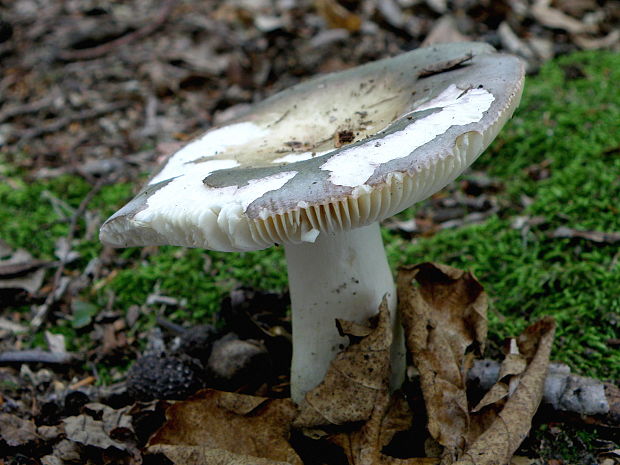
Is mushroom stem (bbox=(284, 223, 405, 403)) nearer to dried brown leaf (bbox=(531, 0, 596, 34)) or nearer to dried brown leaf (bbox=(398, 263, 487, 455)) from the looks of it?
dried brown leaf (bbox=(398, 263, 487, 455))

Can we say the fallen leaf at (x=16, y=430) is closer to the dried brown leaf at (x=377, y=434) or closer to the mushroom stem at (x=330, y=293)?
the mushroom stem at (x=330, y=293)

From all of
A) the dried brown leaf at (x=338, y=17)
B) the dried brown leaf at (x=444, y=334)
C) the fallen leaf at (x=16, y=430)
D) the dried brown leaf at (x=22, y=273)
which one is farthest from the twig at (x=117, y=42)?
the dried brown leaf at (x=444, y=334)

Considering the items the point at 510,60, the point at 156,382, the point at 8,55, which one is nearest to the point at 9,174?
the point at 8,55

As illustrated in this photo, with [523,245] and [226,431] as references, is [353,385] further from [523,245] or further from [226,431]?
[523,245]

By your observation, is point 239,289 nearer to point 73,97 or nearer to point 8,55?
point 73,97

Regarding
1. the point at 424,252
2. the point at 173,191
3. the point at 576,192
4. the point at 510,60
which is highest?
the point at 510,60

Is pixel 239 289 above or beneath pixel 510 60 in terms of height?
beneath

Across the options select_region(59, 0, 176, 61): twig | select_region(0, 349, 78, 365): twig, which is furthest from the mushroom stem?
select_region(59, 0, 176, 61): twig

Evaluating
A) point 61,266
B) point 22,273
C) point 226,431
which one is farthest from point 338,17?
point 226,431
